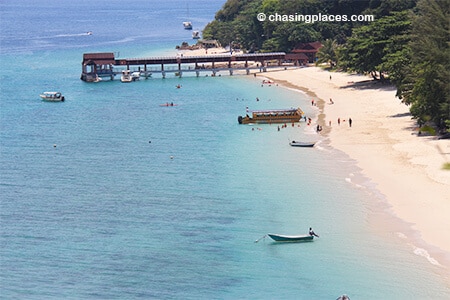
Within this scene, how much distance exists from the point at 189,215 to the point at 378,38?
5875 cm

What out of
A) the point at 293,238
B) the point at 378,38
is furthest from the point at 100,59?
the point at 293,238

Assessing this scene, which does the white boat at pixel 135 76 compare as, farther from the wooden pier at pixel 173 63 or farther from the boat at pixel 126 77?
the wooden pier at pixel 173 63

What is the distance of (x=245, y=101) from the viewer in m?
106

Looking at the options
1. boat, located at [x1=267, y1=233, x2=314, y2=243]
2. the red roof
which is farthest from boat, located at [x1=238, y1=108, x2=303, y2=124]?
the red roof

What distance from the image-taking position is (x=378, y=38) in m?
107

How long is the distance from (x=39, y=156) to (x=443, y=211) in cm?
3988

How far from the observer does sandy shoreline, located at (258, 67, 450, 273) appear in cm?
5147

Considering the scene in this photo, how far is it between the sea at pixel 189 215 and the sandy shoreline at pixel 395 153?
1.09 meters

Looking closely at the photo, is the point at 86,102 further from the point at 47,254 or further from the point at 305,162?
the point at 47,254

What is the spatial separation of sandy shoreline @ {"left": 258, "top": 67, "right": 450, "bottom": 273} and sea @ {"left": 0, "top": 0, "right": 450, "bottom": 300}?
1087 millimetres

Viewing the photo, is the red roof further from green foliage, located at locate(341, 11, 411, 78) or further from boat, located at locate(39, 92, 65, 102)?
green foliage, located at locate(341, 11, 411, 78)

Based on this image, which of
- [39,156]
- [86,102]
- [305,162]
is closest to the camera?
[305,162]

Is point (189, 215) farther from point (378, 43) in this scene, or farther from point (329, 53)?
point (329, 53)

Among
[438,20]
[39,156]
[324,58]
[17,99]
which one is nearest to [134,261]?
[39,156]
